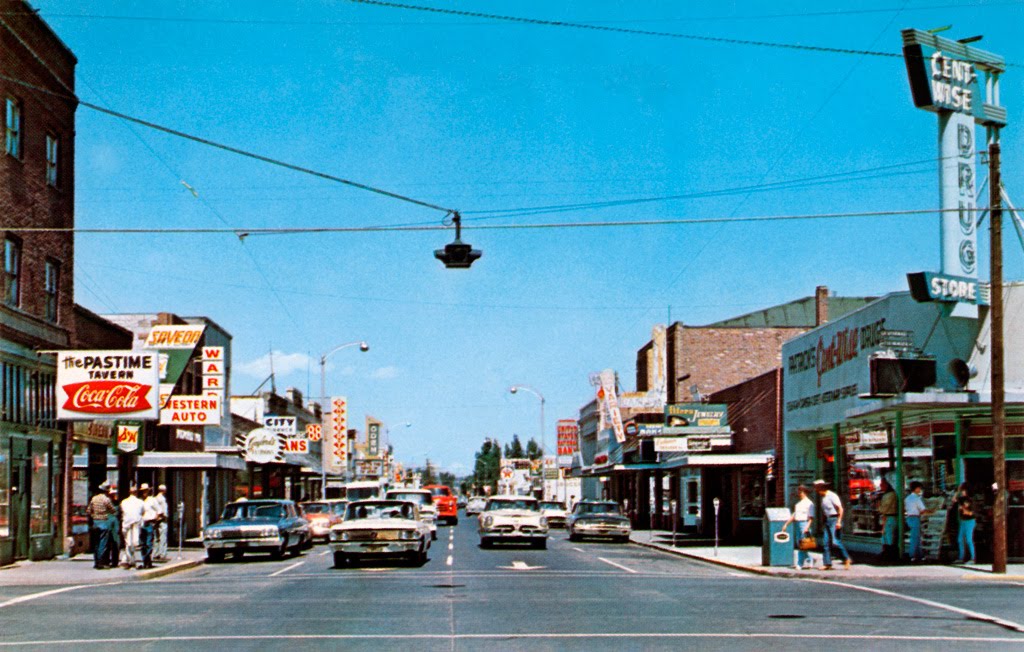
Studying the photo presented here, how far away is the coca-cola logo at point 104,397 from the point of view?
1159 inches

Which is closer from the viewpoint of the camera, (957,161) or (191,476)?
(957,161)

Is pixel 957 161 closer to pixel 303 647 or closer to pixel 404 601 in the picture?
pixel 404 601

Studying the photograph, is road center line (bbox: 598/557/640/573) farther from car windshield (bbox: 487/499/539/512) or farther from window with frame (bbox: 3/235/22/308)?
window with frame (bbox: 3/235/22/308)

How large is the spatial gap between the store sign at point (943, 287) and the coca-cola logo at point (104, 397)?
1733 centimetres

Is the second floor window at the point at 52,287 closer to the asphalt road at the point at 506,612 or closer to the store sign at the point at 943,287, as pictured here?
the asphalt road at the point at 506,612

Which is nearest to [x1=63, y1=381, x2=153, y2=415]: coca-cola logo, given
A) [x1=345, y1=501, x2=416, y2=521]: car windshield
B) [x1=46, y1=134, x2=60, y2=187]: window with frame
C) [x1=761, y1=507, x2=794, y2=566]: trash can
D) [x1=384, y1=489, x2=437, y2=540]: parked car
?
[x1=46, y1=134, x2=60, y2=187]: window with frame

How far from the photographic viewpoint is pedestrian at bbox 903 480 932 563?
2609 centimetres

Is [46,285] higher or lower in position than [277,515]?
higher

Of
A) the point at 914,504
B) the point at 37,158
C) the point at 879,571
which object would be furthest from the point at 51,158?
the point at 914,504

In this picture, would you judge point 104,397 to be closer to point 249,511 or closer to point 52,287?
point 52,287

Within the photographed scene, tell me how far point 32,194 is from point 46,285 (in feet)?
7.73

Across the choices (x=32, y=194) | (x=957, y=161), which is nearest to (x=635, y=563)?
(x=957, y=161)

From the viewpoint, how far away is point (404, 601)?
719 inches

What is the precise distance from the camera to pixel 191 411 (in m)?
39.2
